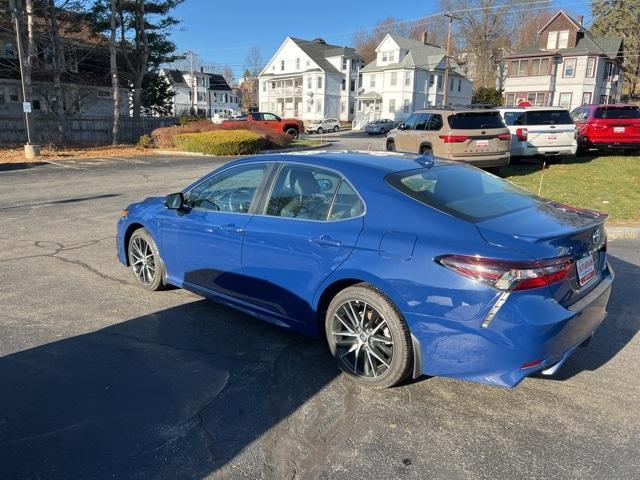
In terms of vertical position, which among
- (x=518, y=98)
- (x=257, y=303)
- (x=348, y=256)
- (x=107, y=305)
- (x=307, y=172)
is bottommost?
(x=107, y=305)

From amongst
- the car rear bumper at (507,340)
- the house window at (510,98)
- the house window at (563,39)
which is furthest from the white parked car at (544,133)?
the house window at (510,98)

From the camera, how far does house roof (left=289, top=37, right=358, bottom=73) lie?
209 ft

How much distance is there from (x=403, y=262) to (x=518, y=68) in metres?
57.3

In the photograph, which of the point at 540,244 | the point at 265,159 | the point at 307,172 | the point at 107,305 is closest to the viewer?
the point at 540,244

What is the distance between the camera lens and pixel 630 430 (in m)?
3.07

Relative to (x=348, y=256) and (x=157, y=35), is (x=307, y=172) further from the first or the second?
(x=157, y=35)

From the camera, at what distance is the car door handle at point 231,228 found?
13.8 ft

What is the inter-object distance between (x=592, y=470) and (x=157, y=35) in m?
33.8

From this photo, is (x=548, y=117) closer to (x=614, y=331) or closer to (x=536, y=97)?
(x=614, y=331)

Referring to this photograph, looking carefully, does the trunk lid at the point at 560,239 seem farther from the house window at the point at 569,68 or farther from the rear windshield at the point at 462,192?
the house window at the point at 569,68

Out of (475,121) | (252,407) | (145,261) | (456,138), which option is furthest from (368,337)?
(475,121)

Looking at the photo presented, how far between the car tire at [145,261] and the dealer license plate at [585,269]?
12.4 feet

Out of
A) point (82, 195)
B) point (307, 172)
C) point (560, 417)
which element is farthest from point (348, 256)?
point (82, 195)

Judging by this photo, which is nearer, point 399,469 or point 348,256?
point 399,469
